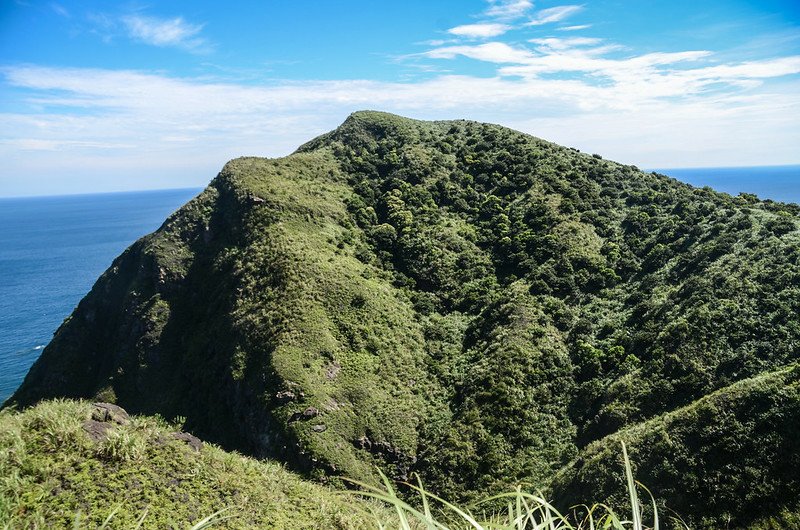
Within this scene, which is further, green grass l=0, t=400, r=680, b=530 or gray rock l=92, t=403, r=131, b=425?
gray rock l=92, t=403, r=131, b=425

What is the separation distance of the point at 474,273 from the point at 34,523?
56889mm

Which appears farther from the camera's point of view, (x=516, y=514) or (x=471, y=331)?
(x=471, y=331)

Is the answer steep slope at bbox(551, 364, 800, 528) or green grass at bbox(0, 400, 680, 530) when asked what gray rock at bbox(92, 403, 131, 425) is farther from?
steep slope at bbox(551, 364, 800, 528)

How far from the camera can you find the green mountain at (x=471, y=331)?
34.3 m

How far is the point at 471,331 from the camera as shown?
56844mm

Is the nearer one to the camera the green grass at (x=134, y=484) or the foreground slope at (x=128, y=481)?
the green grass at (x=134, y=484)

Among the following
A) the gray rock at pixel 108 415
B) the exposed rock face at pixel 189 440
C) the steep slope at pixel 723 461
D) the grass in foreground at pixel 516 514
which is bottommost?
the steep slope at pixel 723 461

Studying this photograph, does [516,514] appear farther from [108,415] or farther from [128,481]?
[108,415]

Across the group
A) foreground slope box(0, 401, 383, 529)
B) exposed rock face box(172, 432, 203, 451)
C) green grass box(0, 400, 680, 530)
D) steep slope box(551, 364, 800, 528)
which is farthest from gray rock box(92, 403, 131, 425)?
steep slope box(551, 364, 800, 528)

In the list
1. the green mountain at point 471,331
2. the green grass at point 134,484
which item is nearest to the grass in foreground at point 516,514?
the green grass at point 134,484

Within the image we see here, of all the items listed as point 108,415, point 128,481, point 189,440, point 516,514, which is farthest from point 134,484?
point 516,514

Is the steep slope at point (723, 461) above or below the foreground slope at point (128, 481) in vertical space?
below

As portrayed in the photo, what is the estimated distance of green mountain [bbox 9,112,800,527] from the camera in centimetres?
3428

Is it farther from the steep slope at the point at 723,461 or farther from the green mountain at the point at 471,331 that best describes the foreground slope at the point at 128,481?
the steep slope at the point at 723,461
